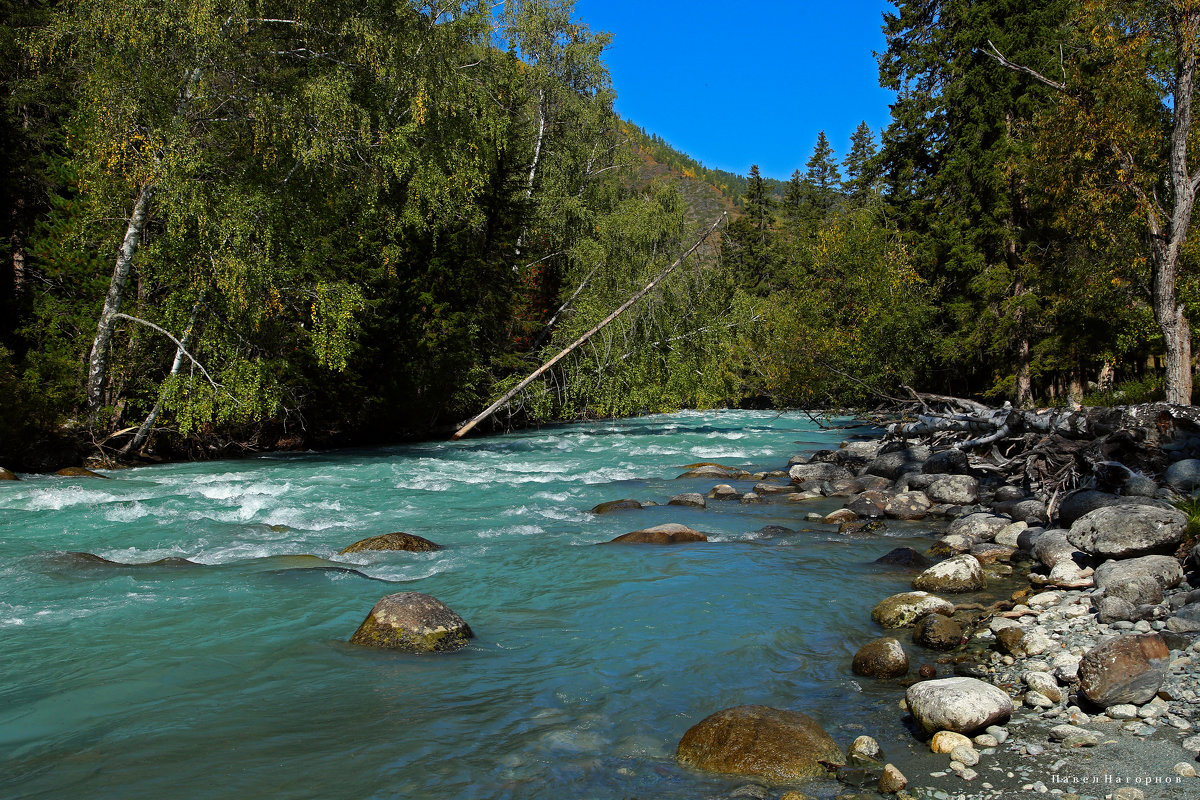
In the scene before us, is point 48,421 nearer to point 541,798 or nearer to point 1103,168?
point 541,798

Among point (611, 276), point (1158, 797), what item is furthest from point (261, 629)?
point (611, 276)

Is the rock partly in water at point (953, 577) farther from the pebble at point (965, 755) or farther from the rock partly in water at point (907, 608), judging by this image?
the pebble at point (965, 755)

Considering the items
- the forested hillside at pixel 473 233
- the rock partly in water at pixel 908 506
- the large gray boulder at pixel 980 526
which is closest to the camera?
the large gray boulder at pixel 980 526

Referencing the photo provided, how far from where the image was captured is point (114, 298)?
15.4 m

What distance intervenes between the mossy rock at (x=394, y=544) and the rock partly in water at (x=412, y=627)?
10.2 feet

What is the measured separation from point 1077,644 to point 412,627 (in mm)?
5344

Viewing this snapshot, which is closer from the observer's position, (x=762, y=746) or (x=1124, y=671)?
(x=762, y=746)

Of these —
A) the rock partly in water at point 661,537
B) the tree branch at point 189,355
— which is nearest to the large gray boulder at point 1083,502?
the rock partly in water at point 661,537

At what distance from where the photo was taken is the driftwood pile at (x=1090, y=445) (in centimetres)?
1030

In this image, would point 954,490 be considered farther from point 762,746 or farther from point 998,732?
point 762,746

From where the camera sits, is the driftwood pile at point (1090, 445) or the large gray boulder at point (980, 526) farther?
the driftwood pile at point (1090, 445)

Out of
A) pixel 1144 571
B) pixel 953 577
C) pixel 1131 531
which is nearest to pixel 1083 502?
pixel 1131 531

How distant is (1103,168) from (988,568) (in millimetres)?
9766

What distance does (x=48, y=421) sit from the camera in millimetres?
15398
